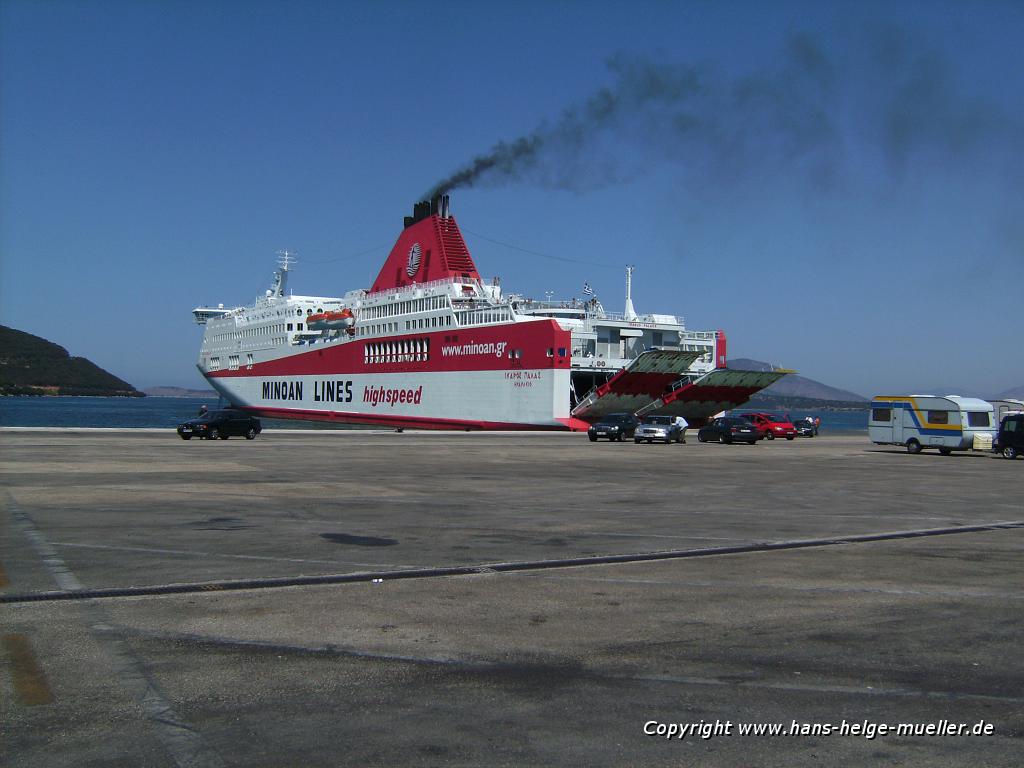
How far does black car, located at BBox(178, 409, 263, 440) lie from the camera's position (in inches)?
1590

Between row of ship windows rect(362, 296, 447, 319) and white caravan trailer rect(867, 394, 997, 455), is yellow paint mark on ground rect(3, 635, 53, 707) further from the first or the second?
row of ship windows rect(362, 296, 447, 319)

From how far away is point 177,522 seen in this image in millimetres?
13656

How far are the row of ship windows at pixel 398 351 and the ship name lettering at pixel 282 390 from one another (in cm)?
1177

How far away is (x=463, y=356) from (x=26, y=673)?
5346 centimetres

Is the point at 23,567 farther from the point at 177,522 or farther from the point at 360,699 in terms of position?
the point at 360,699

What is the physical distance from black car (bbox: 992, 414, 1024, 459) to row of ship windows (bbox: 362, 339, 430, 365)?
36920 millimetres

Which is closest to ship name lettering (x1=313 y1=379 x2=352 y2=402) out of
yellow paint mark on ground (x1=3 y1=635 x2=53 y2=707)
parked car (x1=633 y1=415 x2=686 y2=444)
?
parked car (x1=633 y1=415 x2=686 y2=444)

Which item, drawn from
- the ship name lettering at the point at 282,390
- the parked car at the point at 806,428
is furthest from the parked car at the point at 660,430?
the ship name lettering at the point at 282,390

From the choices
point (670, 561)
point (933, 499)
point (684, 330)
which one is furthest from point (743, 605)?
point (684, 330)

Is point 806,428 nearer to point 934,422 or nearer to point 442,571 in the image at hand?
point 934,422

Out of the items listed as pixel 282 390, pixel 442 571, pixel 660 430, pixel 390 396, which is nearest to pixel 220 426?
pixel 660 430

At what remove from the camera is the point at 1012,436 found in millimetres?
35656

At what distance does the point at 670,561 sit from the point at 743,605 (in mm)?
2452

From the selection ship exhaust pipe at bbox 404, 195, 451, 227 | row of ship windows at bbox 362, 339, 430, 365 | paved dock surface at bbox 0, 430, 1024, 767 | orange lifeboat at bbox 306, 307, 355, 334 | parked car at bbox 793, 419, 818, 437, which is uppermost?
ship exhaust pipe at bbox 404, 195, 451, 227
